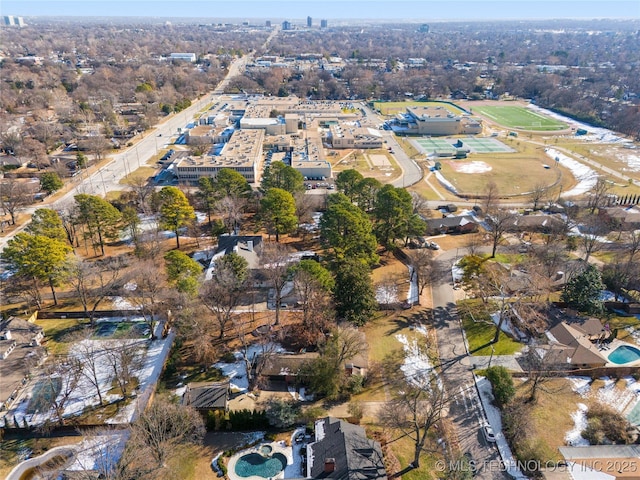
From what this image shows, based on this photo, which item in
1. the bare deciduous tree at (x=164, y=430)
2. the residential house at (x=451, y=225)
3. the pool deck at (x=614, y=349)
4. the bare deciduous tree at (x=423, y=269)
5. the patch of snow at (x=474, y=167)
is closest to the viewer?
the bare deciduous tree at (x=164, y=430)

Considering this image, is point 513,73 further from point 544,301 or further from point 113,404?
point 113,404

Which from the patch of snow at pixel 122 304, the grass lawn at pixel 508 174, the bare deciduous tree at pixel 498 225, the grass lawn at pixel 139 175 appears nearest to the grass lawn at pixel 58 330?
the patch of snow at pixel 122 304

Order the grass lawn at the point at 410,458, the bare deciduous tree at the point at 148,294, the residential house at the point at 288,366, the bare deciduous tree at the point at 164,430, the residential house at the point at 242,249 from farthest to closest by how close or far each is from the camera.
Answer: the residential house at the point at 242,249 → the bare deciduous tree at the point at 148,294 → the residential house at the point at 288,366 → the grass lawn at the point at 410,458 → the bare deciduous tree at the point at 164,430

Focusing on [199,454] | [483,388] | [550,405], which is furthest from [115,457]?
[550,405]

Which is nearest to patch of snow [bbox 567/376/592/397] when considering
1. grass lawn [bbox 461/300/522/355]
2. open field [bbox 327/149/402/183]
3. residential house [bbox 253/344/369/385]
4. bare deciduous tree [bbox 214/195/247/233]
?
grass lawn [bbox 461/300/522/355]

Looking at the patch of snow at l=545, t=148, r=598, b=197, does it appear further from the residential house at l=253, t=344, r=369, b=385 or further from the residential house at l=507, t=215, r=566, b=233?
the residential house at l=253, t=344, r=369, b=385

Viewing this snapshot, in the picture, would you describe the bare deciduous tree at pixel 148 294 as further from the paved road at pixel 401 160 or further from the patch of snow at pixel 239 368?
the paved road at pixel 401 160

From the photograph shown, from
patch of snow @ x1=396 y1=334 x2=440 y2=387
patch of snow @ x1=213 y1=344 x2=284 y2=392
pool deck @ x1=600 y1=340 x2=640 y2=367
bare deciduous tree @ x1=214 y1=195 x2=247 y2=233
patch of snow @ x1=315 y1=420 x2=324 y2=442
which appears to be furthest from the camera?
bare deciduous tree @ x1=214 y1=195 x2=247 y2=233
